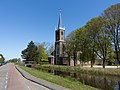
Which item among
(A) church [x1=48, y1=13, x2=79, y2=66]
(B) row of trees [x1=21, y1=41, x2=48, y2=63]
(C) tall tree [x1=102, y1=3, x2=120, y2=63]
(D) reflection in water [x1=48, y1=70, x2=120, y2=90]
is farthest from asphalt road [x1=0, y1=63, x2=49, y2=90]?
(B) row of trees [x1=21, y1=41, x2=48, y2=63]

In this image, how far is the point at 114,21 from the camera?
1773 inches

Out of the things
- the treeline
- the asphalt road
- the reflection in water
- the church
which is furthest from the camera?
the church

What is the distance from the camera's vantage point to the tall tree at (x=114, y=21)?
44.8 metres

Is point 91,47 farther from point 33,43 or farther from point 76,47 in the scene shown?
point 33,43

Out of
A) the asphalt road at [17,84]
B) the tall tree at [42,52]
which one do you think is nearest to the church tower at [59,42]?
the tall tree at [42,52]

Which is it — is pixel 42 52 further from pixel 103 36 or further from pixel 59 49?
pixel 103 36

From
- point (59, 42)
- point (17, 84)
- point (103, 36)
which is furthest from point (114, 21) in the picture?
point (59, 42)

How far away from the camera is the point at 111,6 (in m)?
45.7

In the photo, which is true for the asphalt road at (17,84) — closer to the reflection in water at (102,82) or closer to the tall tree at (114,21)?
the reflection in water at (102,82)

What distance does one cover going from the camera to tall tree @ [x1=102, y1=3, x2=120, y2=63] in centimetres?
4481

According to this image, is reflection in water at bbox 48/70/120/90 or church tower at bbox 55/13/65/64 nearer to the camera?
reflection in water at bbox 48/70/120/90

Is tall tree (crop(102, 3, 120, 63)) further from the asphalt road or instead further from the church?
the church

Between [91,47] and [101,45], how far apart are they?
14.5 ft

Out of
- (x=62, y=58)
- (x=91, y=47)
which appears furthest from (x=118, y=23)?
(x=62, y=58)
